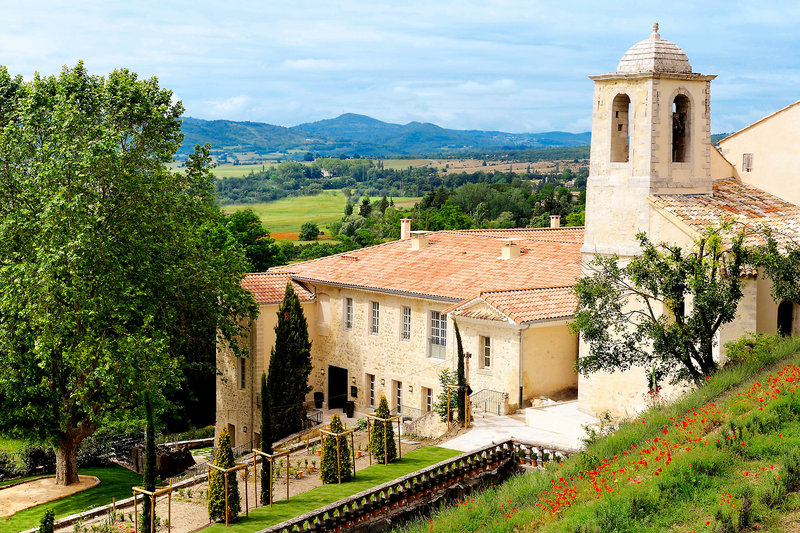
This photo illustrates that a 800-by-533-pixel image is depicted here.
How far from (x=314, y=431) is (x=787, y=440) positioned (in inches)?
811

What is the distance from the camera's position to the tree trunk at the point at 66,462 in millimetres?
28438

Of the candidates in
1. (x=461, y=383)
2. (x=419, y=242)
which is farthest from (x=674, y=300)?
(x=419, y=242)

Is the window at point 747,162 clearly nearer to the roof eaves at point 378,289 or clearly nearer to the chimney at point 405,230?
the roof eaves at point 378,289

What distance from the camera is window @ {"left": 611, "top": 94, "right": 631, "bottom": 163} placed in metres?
24.0

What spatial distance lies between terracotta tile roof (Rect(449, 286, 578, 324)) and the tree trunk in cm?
1366

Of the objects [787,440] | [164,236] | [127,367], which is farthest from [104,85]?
[787,440]

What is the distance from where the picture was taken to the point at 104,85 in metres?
30.9

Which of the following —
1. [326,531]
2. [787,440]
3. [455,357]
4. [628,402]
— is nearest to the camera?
[787,440]

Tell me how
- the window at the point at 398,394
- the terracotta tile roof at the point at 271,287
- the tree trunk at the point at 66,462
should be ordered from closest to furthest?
the tree trunk at the point at 66,462 → the window at the point at 398,394 → the terracotta tile roof at the point at 271,287

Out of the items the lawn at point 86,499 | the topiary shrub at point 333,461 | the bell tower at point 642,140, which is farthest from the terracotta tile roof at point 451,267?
the lawn at point 86,499

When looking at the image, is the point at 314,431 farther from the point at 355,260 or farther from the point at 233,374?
the point at 355,260

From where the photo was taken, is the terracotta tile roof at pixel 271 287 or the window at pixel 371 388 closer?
the window at pixel 371 388

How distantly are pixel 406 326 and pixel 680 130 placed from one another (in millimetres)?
13164

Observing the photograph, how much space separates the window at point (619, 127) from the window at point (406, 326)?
11339 millimetres
